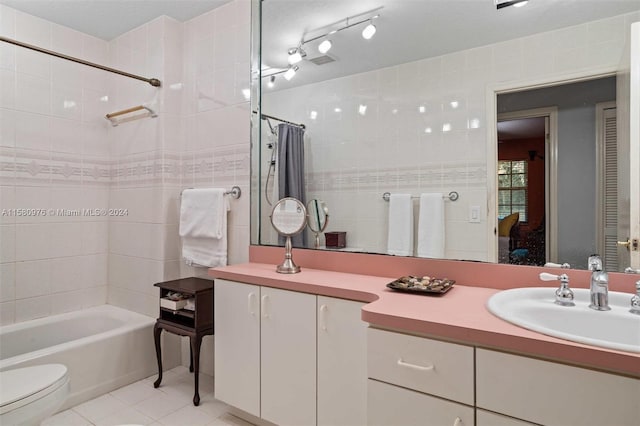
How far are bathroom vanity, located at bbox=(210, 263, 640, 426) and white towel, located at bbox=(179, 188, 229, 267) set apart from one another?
0.44m

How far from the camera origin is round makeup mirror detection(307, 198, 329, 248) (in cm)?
201

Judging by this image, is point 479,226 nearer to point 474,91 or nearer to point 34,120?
point 474,91

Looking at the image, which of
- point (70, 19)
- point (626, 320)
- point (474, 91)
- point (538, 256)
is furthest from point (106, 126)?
point (626, 320)

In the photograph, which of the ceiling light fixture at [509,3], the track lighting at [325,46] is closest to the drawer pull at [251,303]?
the track lighting at [325,46]

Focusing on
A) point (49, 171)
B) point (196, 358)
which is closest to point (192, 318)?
point (196, 358)

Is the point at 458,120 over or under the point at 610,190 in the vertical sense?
over

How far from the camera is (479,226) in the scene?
1533 mm

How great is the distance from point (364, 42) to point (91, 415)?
8.23ft

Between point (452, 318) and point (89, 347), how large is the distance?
2133 millimetres

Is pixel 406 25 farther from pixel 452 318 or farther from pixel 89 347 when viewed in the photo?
pixel 89 347

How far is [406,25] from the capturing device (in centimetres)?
174

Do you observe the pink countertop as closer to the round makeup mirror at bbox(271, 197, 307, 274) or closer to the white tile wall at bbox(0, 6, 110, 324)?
the round makeup mirror at bbox(271, 197, 307, 274)

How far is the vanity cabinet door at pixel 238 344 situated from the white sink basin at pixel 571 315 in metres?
1.09

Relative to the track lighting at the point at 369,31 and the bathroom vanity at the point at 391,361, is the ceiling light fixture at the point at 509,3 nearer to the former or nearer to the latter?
the track lighting at the point at 369,31
